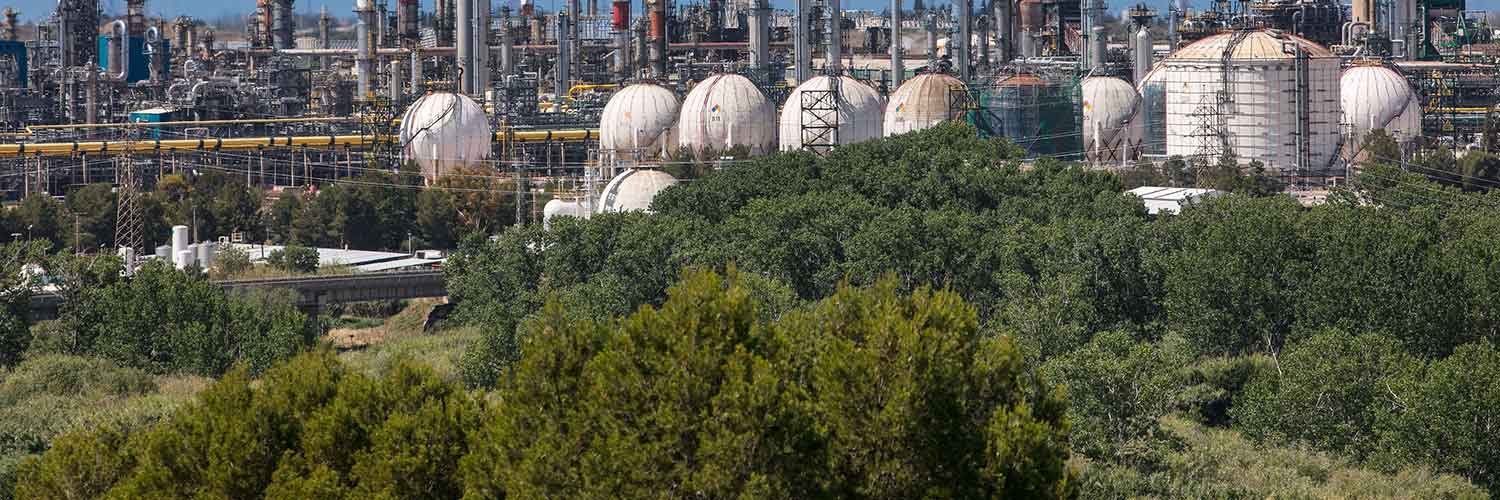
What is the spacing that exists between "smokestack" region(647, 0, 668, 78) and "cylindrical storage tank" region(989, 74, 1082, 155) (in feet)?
55.9

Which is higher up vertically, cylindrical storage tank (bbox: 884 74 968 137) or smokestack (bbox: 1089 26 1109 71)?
smokestack (bbox: 1089 26 1109 71)

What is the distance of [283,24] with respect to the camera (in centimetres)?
10256

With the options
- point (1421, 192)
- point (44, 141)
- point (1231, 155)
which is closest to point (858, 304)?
point (1421, 192)

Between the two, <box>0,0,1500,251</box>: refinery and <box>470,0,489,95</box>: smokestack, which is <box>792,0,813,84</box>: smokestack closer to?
<box>0,0,1500,251</box>: refinery

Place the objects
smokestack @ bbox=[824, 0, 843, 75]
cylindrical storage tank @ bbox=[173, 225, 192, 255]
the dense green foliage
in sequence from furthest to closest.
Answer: smokestack @ bbox=[824, 0, 843, 75], cylindrical storage tank @ bbox=[173, 225, 192, 255], the dense green foliage

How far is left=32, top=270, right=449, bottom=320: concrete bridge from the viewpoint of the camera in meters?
50.9

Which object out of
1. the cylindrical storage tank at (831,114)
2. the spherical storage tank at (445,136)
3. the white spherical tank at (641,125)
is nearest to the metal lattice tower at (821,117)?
the cylindrical storage tank at (831,114)

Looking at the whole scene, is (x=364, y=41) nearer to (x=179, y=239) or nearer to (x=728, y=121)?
(x=728, y=121)

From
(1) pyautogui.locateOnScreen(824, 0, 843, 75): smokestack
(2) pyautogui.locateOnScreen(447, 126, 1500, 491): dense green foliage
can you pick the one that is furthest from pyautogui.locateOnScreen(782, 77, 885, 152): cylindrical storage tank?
(2) pyautogui.locateOnScreen(447, 126, 1500, 491): dense green foliage

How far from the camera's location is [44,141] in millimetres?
77562

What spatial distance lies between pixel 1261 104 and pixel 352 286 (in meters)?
26.3

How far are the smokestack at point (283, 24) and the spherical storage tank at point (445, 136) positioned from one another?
3011 cm

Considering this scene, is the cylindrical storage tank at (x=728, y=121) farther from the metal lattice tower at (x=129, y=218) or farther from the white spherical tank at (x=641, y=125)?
the metal lattice tower at (x=129, y=218)

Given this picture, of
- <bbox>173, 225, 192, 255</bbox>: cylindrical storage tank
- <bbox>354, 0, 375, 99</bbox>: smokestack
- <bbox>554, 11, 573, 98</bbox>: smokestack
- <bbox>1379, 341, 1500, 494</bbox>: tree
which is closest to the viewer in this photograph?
<bbox>1379, 341, 1500, 494</bbox>: tree
